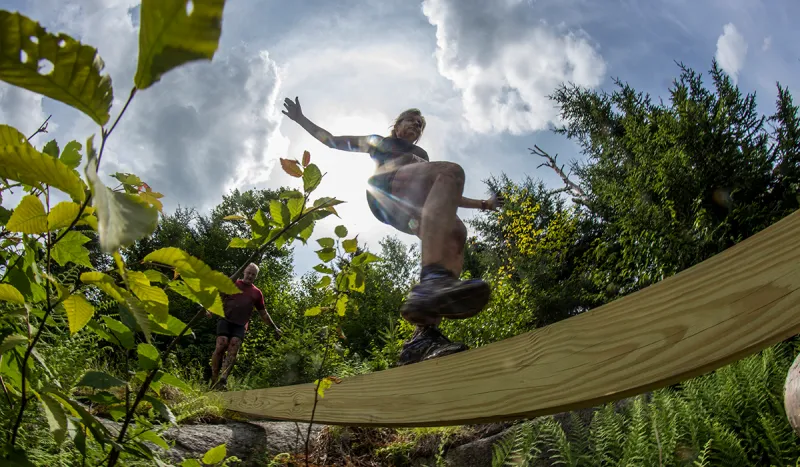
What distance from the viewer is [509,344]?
3.44 feet

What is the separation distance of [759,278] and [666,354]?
16cm

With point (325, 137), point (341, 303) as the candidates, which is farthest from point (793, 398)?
point (325, 137)

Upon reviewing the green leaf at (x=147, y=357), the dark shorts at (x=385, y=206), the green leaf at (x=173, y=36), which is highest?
the dark shorts at (x=385, y=206)

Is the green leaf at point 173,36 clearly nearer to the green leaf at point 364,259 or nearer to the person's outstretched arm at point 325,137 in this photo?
the green leaf at point 364,259

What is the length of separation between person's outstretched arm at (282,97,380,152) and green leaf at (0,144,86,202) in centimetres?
166

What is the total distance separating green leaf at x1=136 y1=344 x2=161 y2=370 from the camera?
633 mm

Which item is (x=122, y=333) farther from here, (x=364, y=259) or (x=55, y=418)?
(x=364, y=259)

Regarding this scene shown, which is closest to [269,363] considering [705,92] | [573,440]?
[573,440]

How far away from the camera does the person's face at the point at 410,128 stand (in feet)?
6.70

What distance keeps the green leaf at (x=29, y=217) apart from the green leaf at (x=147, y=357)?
222mm

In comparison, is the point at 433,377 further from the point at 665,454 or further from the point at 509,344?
the point at 665,454

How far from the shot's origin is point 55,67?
253 mm

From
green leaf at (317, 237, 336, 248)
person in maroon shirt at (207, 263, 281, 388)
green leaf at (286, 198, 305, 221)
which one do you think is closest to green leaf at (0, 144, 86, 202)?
green leaf at (286, 198, 305, 221)

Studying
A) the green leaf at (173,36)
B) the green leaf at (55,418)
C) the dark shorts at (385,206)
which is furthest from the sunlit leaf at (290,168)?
the dark shorts at (385,206)
